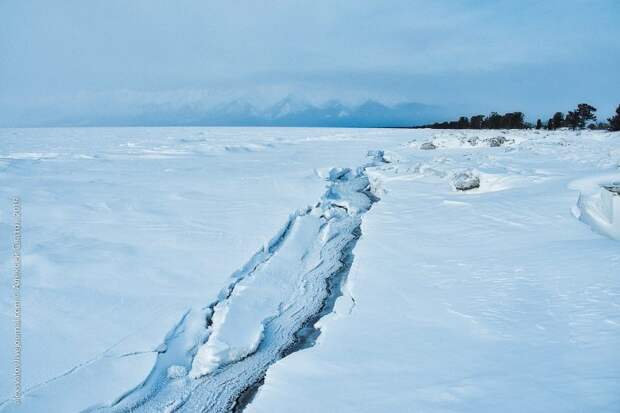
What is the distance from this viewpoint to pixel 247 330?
12.0 ft

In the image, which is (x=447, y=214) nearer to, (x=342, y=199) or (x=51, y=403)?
(x=342, y=199)

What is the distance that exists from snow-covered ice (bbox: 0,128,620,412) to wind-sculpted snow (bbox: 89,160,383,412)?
0.02 meters

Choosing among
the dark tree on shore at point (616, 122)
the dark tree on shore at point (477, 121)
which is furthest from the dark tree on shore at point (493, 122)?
the dark tree on shore at point (616, 122)

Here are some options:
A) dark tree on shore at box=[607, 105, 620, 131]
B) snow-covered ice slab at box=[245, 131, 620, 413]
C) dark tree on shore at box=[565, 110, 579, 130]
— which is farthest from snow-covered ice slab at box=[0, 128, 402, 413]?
dark tree on shore at box=[565, 110, 579, 130]

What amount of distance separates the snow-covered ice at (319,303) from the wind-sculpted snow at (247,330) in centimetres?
2

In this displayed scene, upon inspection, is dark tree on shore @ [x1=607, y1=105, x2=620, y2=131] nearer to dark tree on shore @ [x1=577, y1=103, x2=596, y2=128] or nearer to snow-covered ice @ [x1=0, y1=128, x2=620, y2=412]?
dark tree on shore @ [x1=577, y1=103, x2=596, y2=128]

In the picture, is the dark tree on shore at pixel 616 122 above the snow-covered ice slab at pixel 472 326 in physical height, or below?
above

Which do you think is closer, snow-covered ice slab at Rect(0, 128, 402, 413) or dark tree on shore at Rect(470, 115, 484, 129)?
snow-covered ice slab at Rect(0, 128, 402, 413)

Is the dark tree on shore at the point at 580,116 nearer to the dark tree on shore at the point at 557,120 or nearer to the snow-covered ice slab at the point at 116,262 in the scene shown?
the dark tree on shore at the point at 557,120

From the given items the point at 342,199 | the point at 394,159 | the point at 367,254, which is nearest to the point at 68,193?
the point at 342,199

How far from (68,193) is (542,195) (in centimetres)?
841

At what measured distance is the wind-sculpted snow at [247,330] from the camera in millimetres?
2895

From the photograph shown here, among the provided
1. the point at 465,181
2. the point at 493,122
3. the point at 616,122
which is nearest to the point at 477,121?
the point at 493,122

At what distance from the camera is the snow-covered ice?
8.64ft
